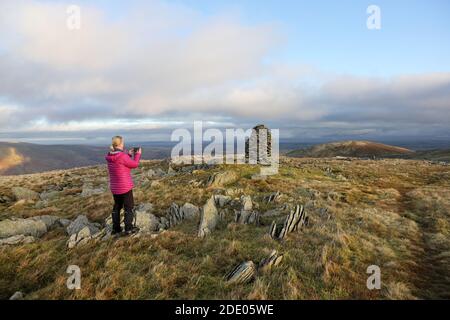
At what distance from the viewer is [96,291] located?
7453 millimetres

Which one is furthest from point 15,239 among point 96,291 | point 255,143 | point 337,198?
point 255,143

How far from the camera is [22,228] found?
14.1 metres

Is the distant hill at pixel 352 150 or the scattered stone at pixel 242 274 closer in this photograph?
the scattered stone at pixel 242 274

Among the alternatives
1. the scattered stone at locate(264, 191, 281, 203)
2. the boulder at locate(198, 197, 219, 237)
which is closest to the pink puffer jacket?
the boulder at locate(198, 197, 219, 237)

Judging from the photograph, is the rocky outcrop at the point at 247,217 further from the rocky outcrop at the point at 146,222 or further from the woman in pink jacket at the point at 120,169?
the woman in pink jacket at the point at 120,169

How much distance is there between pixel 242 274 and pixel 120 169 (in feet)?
19.5

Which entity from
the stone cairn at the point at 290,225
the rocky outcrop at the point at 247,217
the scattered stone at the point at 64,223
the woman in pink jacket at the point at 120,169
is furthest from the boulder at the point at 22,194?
the stone cairn at the point at 290,225

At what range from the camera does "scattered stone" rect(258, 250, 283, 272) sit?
9102 millimetres

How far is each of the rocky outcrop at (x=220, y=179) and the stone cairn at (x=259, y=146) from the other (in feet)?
41.3

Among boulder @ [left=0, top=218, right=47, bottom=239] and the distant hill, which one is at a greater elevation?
boulder @ [left=0, top=218, right=47, bottom=239]

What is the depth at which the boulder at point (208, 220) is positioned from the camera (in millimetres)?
12919

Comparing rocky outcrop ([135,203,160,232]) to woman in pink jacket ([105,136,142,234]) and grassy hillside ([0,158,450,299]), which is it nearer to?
grassy hillside ([0,158,450,299])

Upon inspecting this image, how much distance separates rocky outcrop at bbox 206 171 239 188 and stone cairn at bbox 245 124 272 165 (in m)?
12.6
